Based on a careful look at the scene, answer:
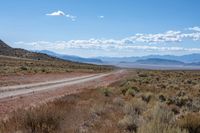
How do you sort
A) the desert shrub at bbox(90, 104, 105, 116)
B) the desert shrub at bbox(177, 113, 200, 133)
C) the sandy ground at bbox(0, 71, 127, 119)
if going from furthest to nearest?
the sandy ground at bbox(0, 71, 127, 119) → the desert shrub at bbox(90, 104, 105, 116) → the desert shrub at bbox(177, 113, 200, 133)

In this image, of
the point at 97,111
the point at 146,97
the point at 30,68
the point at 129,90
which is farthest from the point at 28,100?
the point at 30,68

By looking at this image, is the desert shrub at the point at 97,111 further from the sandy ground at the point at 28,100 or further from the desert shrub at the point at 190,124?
the desert shrub at the point at 190,124

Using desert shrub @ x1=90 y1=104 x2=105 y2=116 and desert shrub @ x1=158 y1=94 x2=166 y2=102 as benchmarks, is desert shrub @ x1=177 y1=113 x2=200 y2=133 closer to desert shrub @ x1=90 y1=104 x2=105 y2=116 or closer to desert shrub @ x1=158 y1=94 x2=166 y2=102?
desert shrub @ x1=90 y1=104 x2=105 y2=116

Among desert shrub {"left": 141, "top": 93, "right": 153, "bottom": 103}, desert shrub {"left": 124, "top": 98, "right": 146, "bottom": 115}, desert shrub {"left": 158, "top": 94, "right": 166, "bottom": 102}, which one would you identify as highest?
desert shrub {"left": 124, "top": 98, "right": 146, "bottom": 115}

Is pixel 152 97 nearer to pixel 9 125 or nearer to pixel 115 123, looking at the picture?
pixel 115 123

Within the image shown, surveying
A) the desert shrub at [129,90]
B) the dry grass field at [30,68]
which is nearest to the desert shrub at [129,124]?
the desert shrub at [129,90]

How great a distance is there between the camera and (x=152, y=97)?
20.0m

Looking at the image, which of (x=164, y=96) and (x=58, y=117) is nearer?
(x=58, y=117)

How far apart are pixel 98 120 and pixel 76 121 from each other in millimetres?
995

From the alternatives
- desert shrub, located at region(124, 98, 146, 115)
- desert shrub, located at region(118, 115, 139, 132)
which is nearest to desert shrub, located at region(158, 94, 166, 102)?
desert shrub, located at region(124, 98, 146, 115)

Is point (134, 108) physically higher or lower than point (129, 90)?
higher

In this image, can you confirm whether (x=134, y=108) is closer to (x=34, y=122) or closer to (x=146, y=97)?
(x=146, y=97)

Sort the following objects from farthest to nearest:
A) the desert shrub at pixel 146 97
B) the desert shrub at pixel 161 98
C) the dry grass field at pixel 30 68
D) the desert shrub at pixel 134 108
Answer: the dry grass field at pixel 30 68 < the desert shrub at pixel 161 98 < the desert shrub at pixel 146 97 < the desert shrub at pixel 134 108

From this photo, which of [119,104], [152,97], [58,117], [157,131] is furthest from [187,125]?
[152,97]
